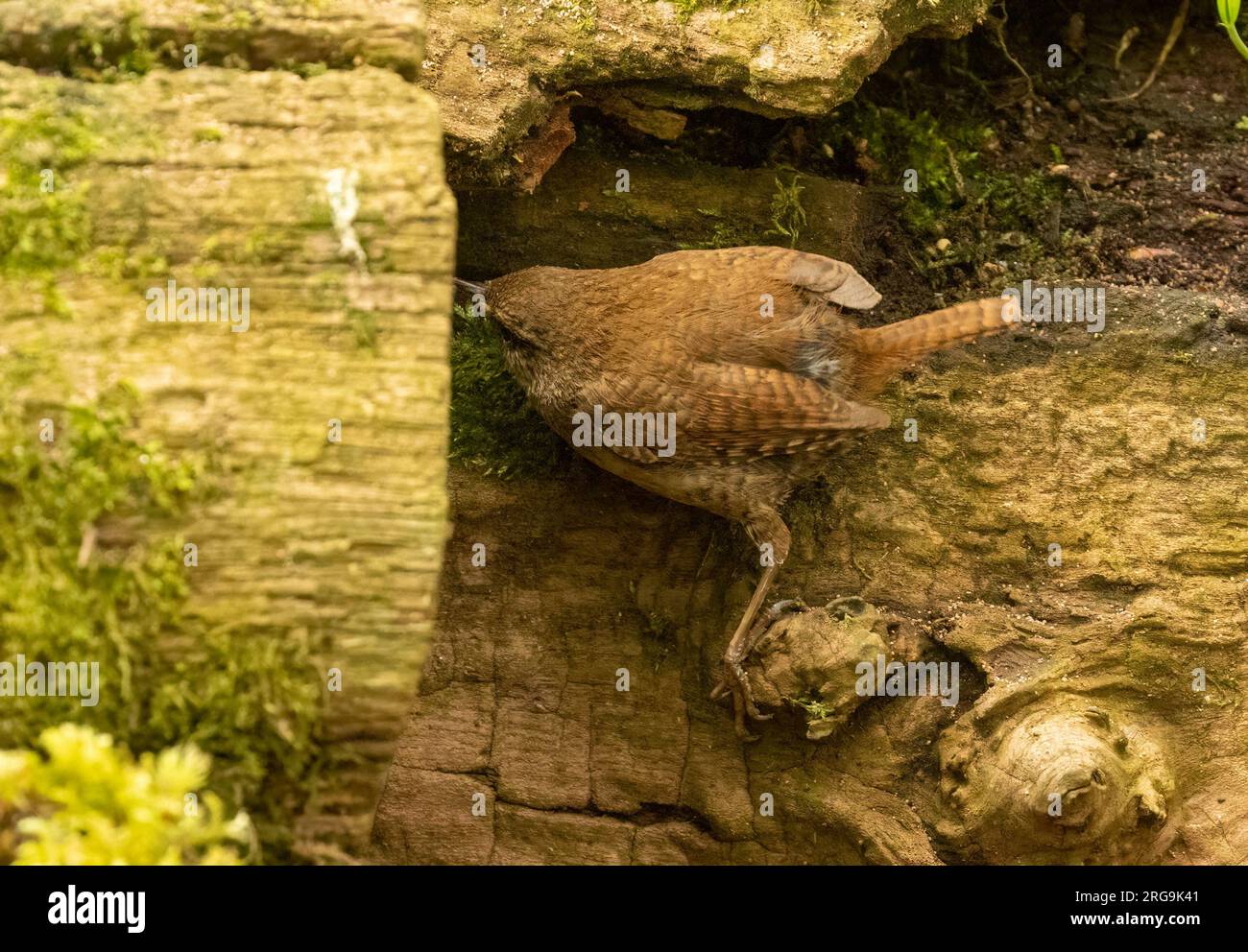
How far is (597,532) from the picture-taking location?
4.96 meters

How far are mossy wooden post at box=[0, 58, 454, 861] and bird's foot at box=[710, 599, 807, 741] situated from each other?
1.76m

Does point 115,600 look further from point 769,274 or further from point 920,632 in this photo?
point 920,632

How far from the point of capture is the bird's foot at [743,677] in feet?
15.2

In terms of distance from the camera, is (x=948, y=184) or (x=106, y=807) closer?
(x=106, y=807)

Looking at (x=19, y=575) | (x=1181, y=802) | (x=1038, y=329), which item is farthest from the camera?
(x=1038, y=329)

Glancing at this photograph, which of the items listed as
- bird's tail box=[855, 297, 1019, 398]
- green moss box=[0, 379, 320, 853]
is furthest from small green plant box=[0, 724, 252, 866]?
bird's tail box=[855, 297, 1019, 398]

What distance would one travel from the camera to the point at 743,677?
15.2 feet

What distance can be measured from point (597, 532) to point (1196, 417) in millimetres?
2435

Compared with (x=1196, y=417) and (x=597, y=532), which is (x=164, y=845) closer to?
(x=597, y=532)

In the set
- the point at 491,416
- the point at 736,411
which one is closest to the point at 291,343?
the point at 736,411

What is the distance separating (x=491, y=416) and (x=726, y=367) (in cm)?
111

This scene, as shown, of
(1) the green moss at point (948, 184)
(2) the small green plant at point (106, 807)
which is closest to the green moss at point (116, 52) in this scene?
(2) the small green plant at point (106, 807)

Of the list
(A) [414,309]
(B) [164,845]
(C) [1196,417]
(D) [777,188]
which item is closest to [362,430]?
(A) [414,309]

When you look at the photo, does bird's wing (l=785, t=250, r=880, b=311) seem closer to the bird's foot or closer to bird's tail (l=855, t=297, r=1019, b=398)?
bird's tail (l=855, t=297, r=1019, b=398)
